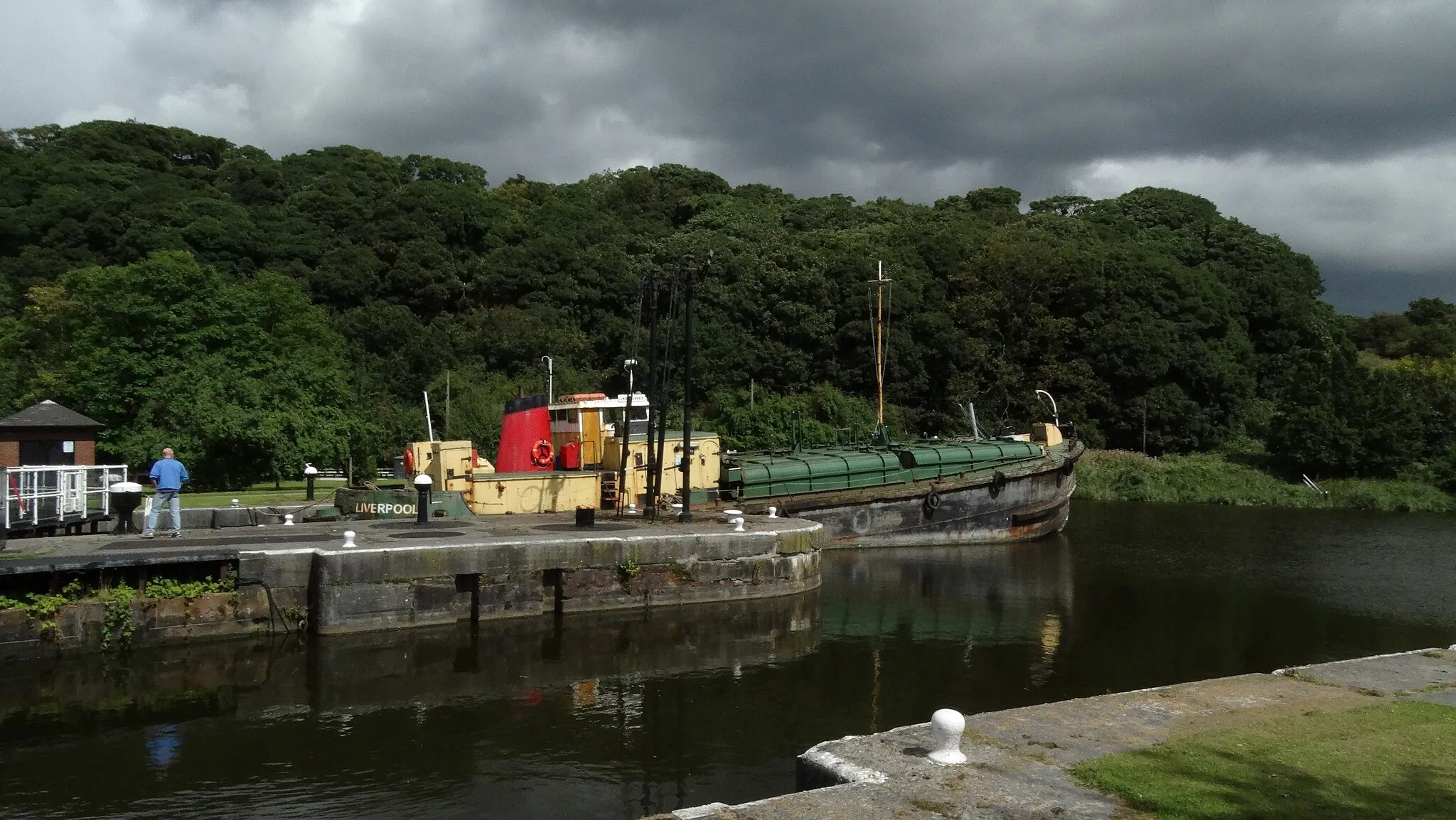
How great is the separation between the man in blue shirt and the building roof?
890cm

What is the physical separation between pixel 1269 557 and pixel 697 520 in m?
16.5

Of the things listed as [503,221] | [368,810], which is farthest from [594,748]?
[503,221]

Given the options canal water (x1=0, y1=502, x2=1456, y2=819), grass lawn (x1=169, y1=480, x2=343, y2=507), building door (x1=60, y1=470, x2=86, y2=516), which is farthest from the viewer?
grass lawn (x1=169, y1=480, x2=343, y2=507)

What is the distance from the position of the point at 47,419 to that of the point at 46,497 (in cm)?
693

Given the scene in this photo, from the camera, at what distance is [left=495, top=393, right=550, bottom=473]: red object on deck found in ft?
80.4

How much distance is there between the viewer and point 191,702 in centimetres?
1296

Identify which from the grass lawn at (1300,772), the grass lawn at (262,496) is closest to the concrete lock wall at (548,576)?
the grass lawn at (262,496)

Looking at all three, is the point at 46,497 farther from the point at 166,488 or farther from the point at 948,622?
the point at 948,622

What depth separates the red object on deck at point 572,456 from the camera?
24.9 m

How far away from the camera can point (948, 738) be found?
7.64 m

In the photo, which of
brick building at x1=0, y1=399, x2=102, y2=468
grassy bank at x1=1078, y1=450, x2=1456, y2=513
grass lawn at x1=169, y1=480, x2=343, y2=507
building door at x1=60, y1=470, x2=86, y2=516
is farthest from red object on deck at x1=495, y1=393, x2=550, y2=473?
grassy bank at x1=1078, y1=450, x2=1456, y2=513

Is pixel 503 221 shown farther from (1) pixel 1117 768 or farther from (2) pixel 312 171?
(1) pixel 1117 768

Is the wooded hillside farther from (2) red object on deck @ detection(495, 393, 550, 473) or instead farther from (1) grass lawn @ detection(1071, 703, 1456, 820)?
(1) grass lawn @ detection(1071, 703, 1456, 820)

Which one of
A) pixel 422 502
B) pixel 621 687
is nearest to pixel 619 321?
pixel 422 502
